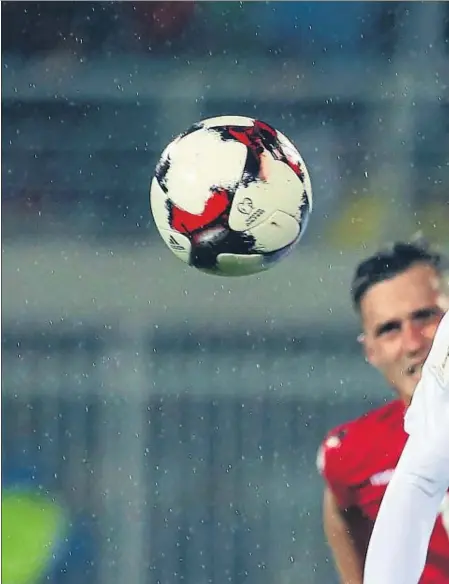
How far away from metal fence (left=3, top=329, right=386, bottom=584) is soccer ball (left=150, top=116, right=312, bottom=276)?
0.87 metres

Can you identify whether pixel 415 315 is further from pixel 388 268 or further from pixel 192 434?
pixel 192 434

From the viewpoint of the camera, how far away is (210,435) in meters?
2.29

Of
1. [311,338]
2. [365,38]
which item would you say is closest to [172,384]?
[311,338]

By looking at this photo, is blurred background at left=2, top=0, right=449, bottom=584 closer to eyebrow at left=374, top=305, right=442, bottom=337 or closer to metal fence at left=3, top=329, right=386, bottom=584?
metal fence at left=3, top=329, right=386, bottom=584

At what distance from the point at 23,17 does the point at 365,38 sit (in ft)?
2.95

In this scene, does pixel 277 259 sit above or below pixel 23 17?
below

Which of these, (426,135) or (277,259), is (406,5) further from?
Answer: (277,259)

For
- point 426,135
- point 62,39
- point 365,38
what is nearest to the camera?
point 426,135

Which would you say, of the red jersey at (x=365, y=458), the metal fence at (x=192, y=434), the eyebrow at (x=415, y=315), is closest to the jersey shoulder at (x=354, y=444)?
the red jersey at (x=365, y=458)

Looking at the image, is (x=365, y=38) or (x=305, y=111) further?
(x=365, y=38)

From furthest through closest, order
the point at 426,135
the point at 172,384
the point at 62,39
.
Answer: the point at 62,39
the point at 426,135
the point at 172,384

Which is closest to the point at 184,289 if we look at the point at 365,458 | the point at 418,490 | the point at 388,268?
the point at 388,268

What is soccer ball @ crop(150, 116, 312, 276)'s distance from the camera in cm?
135

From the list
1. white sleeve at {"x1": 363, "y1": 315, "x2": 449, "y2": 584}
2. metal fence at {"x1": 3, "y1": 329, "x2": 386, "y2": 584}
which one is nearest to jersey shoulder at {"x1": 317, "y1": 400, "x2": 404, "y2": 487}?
white sleeve at {"x1": 363, "y1": 315, "x2": 449, "y2": 584}
